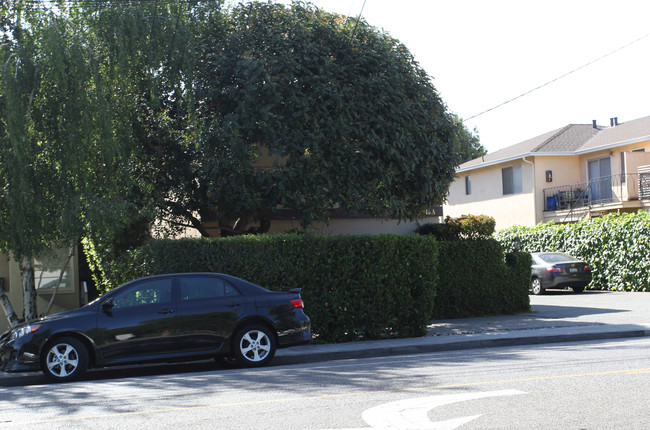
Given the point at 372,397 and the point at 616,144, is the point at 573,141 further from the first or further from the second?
the point at 372,397

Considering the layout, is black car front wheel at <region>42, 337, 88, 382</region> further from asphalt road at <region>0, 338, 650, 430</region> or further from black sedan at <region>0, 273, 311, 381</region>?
asphalt road at <region>0, 338, 650, 430</region>

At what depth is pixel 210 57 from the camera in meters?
14.9

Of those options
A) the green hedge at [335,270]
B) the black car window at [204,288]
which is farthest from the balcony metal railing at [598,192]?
the black car window at [204,288]

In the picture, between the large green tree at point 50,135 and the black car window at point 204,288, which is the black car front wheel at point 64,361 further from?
the large green tree at point 50,135

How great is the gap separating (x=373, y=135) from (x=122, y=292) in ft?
22.1

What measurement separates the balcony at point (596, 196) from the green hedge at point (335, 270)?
18.8m

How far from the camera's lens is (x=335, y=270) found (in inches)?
531

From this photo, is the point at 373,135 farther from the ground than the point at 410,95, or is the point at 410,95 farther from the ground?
the point at 410,95

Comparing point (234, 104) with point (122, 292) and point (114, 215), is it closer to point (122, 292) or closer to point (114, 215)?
point (114, 215)

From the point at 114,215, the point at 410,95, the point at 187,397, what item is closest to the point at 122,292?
the point at 114,215

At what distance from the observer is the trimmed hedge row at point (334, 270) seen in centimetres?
1291

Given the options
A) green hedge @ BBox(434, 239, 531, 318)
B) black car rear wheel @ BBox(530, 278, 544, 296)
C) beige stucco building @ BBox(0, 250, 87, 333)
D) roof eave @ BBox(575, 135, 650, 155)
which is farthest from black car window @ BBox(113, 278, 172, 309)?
roof eave @ BBox(575, 135, 650, 155)

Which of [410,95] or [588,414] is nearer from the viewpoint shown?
[588,414]

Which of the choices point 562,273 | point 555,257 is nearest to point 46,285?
point 562,273
